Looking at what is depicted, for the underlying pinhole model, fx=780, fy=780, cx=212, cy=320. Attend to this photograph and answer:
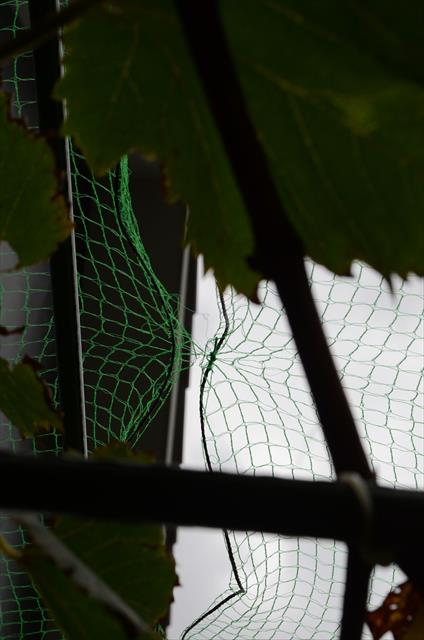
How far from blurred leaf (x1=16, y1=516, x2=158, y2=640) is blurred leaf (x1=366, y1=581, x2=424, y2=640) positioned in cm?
7

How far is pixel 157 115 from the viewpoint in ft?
0.77

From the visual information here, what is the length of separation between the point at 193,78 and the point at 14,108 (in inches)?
67.9

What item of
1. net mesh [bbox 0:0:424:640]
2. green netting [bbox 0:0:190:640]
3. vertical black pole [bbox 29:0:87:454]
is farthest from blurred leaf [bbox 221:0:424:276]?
net mesh [bbox 0:0:424:640]

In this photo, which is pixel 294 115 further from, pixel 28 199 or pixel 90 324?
pixel 90 324

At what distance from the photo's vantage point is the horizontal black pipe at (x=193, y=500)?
0.44 ft

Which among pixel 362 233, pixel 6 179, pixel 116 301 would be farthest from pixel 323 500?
pixel 116 301

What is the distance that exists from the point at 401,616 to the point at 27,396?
16cm

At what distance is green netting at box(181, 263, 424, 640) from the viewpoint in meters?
1.70

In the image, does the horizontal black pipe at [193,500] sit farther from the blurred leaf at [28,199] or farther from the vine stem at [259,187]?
the blurred leaf at [28,199]

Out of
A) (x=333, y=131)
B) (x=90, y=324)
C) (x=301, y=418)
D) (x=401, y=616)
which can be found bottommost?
(x=401, y=616)

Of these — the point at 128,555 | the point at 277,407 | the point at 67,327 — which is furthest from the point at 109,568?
the point at 277,407

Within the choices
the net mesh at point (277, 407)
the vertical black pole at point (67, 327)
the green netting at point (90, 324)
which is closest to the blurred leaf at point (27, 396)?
the vertical black pole at point (67, 327)

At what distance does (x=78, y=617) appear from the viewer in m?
0.24

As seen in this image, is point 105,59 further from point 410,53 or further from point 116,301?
point 116,301
